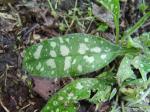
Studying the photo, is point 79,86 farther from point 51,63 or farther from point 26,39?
point 26,39

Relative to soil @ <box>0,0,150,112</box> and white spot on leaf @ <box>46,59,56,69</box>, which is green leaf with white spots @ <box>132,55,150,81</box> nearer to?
soil @ <box>0,0,150,112</box>

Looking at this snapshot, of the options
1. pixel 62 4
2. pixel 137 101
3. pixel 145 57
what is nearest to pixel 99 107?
pixel 137 101

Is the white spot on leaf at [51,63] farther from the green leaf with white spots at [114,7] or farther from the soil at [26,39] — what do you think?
the green leaf with white spots at [114,7]

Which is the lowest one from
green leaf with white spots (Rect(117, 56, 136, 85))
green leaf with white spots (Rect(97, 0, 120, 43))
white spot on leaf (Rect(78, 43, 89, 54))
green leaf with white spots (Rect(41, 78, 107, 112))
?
green leaf with white spots (Rect(41, 78, 107, 112))

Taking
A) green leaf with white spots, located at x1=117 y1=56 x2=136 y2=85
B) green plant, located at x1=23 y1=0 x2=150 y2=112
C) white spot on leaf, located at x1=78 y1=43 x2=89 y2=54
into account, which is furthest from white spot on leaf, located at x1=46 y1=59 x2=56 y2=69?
green leaf with white spots, located at x1=117 y1=56 x2=136 y2=85

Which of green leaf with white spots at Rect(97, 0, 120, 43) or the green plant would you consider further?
green leaf with white spots at Rect(97, 0, 120, 43)

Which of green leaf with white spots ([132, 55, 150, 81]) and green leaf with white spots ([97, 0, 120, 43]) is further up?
green leaf with white spots ([97, 0, 120, 43])

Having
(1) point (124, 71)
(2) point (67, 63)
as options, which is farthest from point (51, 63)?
(1) point (124, 71)

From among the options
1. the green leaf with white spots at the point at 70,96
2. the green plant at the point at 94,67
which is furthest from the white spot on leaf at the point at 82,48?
the green leaf with white spots at the point at 70,96
